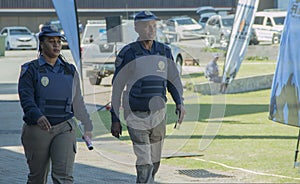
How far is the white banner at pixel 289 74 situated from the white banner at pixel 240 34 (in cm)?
934

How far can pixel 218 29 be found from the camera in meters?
47.1

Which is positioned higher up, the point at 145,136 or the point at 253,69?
the point at 145,136

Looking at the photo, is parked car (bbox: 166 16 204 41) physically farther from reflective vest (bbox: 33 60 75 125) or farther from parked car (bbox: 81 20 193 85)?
reflective vest (bbox: 33 60 75 125)

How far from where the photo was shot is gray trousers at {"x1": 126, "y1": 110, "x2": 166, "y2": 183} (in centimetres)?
780

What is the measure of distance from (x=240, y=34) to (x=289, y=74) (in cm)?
986

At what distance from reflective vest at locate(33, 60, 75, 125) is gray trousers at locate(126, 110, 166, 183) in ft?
3.93

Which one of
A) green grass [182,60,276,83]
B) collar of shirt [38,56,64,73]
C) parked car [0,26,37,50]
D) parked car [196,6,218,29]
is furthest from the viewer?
Result: parked car [196,6,218,29]

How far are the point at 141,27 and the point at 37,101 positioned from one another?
1.59m

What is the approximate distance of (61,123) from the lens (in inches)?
266

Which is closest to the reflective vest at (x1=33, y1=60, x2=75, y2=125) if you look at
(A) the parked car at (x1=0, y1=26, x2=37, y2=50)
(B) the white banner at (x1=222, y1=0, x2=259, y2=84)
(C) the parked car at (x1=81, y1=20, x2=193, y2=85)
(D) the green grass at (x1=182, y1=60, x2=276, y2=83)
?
(B) the white banner at (x1=222, y1=0, x2=259, y2=84)

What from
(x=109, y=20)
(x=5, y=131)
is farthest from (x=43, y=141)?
(x=109, y=20)

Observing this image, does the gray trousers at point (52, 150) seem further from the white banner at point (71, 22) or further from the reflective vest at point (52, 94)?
the white banner at point (71, 22)

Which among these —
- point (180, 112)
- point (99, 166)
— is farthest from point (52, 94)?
point (99, 166)

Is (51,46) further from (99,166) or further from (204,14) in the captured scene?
(204,14)
